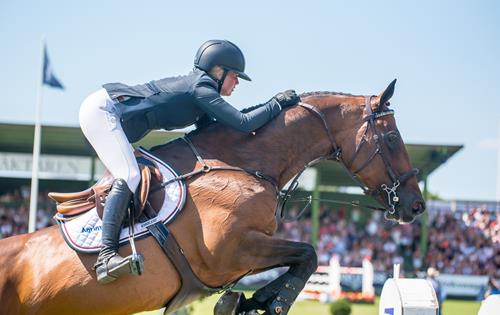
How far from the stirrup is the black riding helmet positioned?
5.57 ft

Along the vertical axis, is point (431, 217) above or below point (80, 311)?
below

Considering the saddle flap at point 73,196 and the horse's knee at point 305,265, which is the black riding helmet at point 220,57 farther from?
the horse's knee at point 305,265

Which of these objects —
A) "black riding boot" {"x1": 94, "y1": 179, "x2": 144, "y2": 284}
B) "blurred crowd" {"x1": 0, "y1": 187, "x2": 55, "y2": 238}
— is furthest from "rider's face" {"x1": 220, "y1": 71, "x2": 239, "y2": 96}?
"blurred crowd" {"x1": 0, "y1": 187, "x2": 55, "y2": 238}

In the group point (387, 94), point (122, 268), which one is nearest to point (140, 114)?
point (122, 268)

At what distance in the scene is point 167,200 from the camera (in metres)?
5.53

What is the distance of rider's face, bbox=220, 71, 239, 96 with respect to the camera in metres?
5.95

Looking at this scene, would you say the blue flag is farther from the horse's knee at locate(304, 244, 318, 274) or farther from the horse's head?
the horse's knee at locate(304, 244, 318, 274)

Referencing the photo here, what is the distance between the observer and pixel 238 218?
550cm

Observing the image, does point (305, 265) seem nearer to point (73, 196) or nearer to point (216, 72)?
point (216, 72)

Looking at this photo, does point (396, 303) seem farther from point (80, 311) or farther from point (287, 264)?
point (80, 311)

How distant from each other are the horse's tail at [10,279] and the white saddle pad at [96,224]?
418mm

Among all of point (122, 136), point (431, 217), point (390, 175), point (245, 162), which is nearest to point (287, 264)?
point (245, 162)

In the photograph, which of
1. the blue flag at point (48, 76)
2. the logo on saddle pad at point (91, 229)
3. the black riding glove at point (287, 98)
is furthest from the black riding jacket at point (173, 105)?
the blue flag at point (48, 76)

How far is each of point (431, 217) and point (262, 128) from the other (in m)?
27.4
